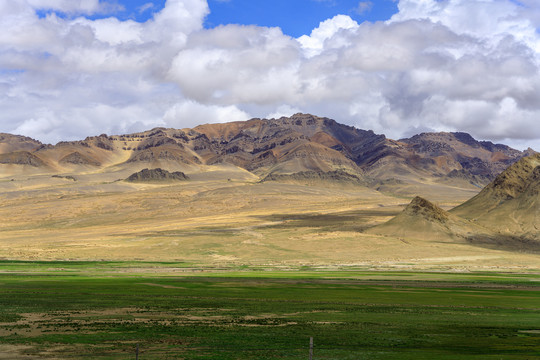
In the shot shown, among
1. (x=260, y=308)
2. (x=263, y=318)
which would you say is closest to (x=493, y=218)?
(x=260, y=308)

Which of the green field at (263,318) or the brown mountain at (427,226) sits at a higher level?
the brown mountain at (427,226)

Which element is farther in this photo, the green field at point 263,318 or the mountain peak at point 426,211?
the mountain peak at point 426,211

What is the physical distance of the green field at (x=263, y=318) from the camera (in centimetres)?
3522

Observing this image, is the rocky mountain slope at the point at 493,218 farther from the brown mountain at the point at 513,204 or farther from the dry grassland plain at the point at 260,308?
the dry grassland plain at the point at 260,308

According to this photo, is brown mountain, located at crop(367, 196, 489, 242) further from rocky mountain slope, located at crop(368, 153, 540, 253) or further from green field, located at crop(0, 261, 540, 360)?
green field, located at crop(0, 261, 540, 360)

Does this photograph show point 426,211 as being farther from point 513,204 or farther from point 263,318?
point 263,318

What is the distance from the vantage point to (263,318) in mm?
47719

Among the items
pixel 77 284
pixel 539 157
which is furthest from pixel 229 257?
pixel 539 157

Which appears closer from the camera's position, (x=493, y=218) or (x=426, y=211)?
(x=426, y=211)

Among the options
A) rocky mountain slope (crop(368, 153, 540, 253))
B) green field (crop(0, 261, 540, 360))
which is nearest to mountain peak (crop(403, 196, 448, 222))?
rocky mountain slope (crop(368, 153, 540, 253))

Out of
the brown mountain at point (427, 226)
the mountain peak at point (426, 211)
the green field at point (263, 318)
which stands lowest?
the green field at point (263, 318)

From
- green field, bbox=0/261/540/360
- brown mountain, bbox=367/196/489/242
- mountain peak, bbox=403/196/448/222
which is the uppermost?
mountain peak, bbox=403/196/448/222

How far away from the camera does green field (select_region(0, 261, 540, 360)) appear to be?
35.2m

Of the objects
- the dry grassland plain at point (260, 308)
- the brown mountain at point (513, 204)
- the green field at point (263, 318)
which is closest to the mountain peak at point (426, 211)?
the brown mountain at point (513, 204)
